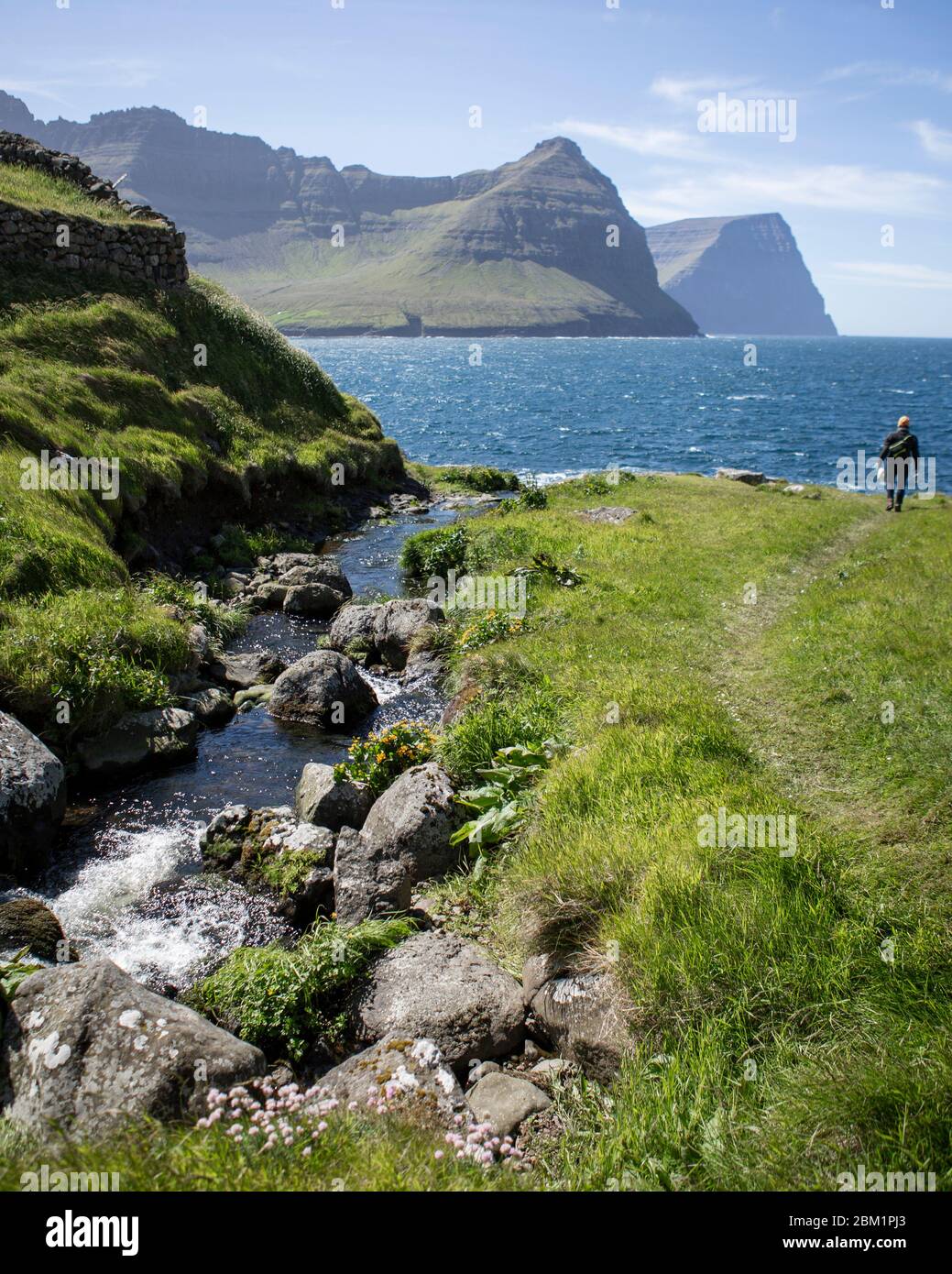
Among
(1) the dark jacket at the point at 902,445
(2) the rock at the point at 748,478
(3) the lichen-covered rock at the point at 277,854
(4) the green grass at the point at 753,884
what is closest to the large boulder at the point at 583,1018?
(4) the green grass at the point at 753,884

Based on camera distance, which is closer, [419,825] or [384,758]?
[419,825]

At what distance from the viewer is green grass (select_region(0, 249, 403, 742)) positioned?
50.3 feet

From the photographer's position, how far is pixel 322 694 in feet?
54.6

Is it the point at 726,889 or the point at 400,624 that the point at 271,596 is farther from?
the point at 726,889

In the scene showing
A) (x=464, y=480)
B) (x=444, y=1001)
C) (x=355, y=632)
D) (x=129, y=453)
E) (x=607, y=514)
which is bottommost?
(x=444, y=1001)

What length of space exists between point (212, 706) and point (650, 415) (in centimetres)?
8296

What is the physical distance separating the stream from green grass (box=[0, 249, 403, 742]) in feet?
6.07

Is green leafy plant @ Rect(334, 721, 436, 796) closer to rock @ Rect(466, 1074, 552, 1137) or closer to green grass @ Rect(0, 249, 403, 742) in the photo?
green grass @ Rect(0, 249, 403, 742)

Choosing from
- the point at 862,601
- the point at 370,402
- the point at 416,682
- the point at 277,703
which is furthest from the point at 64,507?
the point at 370,402

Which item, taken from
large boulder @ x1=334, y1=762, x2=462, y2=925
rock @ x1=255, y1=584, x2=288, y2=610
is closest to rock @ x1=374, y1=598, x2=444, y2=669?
rock @ x1=255, y1=584, x2=288, y2=610

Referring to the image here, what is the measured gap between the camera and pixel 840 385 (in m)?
129

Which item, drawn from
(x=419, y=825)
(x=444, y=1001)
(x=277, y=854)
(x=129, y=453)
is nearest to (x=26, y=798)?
(x=277, y=854)
